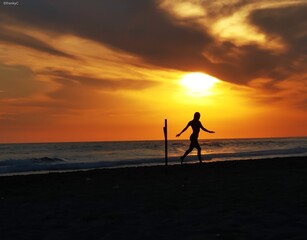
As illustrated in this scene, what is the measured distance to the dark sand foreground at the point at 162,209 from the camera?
21.9ft

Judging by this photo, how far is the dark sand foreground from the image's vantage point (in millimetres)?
6688

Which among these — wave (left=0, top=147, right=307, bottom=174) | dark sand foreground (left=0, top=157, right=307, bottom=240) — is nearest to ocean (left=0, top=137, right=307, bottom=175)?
wave (left=0, top=147, right=307, bottom=174)

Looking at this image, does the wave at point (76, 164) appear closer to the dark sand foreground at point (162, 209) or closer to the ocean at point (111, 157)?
the ocean at point (111, 157)

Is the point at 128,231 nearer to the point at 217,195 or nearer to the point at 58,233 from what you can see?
the point at 58,233

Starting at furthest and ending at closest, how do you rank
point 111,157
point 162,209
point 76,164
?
point 111,157 → point 76,164 → point 162,209

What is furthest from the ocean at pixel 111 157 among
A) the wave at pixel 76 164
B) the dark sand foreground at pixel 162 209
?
the dark sand foreground at pixel 162 209

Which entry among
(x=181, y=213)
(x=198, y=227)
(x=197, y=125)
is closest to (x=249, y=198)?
(x=181, y=213)

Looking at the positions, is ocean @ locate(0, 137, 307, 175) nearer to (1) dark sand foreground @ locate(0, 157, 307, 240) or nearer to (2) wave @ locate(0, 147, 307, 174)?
(2) wave @ locate(0, 147, 307, 174)

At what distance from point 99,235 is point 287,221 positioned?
10.2 feet

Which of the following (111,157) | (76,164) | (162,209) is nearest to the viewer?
(162,209)

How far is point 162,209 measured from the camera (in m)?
8.48

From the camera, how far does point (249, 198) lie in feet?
30.0

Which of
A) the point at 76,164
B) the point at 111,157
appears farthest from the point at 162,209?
the point at 111,157

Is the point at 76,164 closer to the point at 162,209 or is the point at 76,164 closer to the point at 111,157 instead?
the point at 111,157
